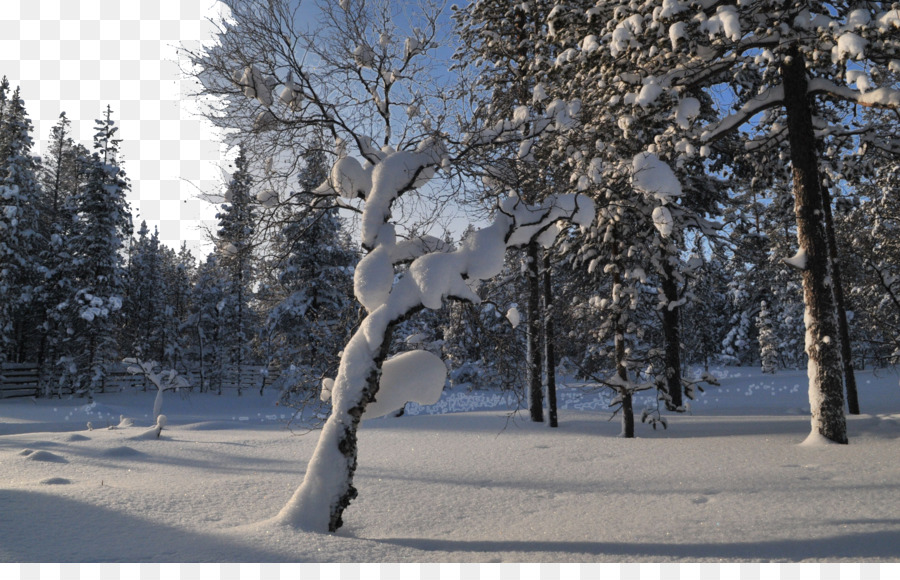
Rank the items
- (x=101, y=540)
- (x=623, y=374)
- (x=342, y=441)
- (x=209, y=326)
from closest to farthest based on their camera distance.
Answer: (x=101, y=540) → (x=342, y=441) → (x=623, y=374) → (x=209, y=326)

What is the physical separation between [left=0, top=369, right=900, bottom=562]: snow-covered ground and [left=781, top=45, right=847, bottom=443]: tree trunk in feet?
2.06

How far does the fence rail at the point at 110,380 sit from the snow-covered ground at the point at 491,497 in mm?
19770

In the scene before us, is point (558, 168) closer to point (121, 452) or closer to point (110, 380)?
point (121, 452)

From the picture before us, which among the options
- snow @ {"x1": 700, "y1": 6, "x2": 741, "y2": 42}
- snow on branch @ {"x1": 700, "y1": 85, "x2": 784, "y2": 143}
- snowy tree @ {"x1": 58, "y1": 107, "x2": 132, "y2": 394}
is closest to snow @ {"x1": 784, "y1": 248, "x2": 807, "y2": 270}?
snow on branch @ {"x1": 700, "y1": 85, "x2": 784, "y2": 143}

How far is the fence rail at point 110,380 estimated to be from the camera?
27.7 meters

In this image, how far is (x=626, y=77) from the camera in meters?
9.01

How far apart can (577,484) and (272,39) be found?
7.11m

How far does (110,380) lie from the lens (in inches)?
1292

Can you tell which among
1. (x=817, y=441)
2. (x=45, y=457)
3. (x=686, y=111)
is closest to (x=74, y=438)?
(x=45, y=457)

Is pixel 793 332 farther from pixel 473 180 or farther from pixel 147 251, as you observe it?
pixel 147 251

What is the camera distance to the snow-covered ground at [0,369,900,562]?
14.5ft

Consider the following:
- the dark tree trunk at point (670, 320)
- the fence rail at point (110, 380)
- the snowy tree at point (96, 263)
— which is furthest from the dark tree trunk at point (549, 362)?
the snowy tree at point (96, 263)

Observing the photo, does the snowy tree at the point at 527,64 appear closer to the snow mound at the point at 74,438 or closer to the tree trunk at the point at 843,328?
the tree trunk at the point at 843,328

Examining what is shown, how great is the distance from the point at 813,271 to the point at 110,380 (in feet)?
121
